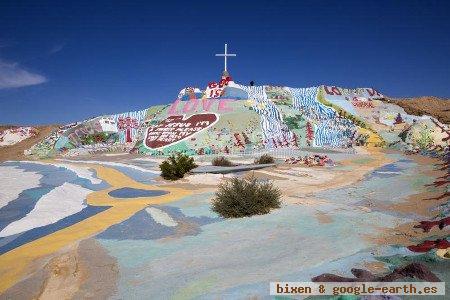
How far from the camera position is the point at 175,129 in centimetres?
3266

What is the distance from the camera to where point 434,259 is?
5086mm

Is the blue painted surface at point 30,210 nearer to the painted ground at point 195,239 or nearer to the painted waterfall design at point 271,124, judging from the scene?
the painted ground at point 195,239

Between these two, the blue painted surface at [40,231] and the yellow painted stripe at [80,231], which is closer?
the yellow painted stripe at [80,231]

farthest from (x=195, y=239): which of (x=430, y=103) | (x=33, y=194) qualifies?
(x=430, y=103)

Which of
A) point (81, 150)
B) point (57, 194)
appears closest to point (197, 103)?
point (81, 150)

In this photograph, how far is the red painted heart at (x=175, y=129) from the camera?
31344mm

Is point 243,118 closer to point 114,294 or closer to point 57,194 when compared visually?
point 57,194

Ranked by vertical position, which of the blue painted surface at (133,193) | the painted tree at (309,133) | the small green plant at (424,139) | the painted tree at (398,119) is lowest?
the blue painted surface at (133,193)

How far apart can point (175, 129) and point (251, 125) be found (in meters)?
6.50

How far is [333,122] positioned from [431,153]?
11.7 meters

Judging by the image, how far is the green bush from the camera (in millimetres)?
9055

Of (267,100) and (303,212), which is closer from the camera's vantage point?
(303,212)

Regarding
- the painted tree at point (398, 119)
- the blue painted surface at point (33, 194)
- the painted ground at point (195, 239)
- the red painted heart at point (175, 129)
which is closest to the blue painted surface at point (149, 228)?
the painted ground at point (195, 239)

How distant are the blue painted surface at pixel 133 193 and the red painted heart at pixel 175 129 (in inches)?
683
